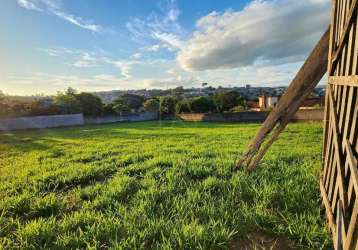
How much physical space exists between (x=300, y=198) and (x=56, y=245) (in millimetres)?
2454

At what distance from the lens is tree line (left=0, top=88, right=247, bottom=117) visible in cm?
2162

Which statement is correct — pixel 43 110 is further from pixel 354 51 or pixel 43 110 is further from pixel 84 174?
pixel 354 51

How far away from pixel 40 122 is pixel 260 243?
913 inches

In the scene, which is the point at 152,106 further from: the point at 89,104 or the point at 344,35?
the point at 344,35

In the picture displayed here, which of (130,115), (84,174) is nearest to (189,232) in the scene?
(84,174)

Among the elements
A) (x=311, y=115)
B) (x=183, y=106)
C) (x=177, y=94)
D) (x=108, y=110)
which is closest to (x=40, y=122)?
(x=108, y=110)

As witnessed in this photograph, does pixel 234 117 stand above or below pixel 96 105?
below

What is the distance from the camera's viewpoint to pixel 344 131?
1.71 m

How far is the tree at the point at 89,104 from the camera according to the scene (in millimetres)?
27422

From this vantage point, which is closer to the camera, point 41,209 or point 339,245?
point 339,245

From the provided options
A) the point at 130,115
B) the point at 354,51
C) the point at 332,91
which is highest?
the point at 354,51

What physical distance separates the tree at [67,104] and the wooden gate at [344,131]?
87.1 ft

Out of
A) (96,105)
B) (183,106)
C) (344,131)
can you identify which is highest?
(344,131)

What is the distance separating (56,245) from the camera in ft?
6.46
